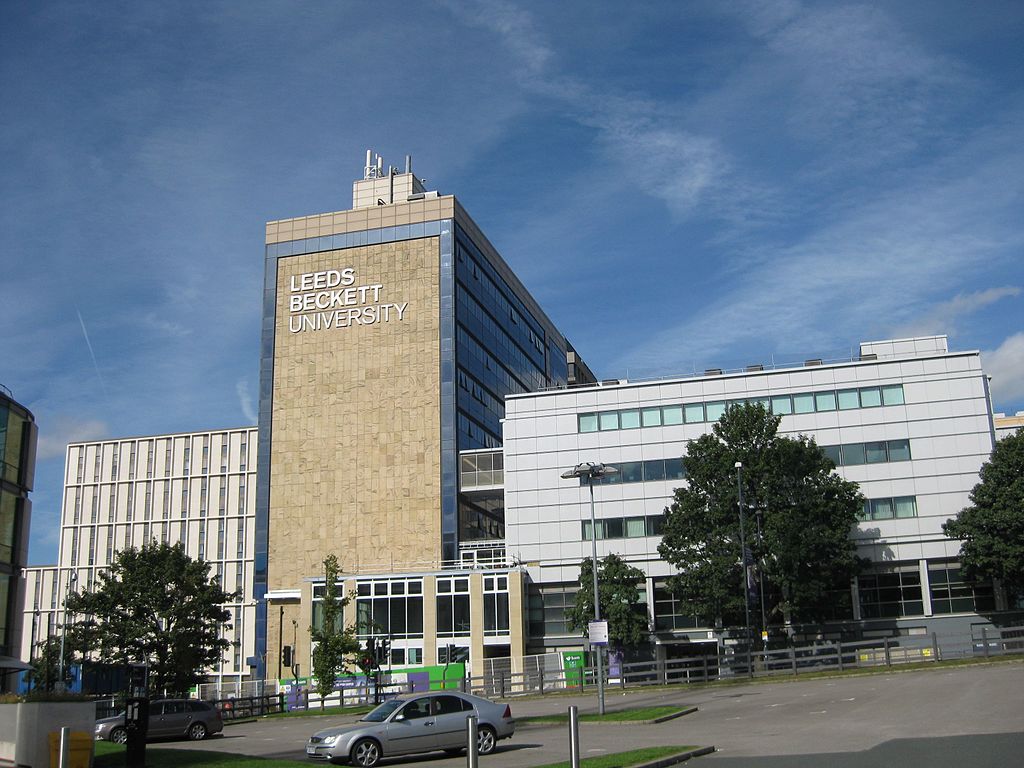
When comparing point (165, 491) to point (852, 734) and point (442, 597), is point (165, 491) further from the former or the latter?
point (852, 734)

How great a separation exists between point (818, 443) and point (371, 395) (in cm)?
3225

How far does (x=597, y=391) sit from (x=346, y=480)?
1965cm

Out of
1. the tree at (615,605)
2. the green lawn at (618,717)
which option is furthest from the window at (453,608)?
the green lawn at (618,717)

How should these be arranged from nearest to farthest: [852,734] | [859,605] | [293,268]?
1. [852,734]
2. [859,605]
3. [293,268]

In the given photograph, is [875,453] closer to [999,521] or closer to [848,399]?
[848,399]

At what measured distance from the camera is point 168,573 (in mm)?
58062

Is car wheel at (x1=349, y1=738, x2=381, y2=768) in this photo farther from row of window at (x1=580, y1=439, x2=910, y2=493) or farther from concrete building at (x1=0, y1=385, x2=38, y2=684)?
row of window at (x1=580, y1=439, x2=910, y2=493)

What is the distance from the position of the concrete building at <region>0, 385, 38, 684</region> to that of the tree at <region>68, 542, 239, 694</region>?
1235 centimetres

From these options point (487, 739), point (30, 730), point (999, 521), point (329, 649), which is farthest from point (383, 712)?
point (999, 521)

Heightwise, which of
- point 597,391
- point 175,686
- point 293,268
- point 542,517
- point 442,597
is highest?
point 293,268

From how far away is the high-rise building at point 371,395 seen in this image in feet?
247

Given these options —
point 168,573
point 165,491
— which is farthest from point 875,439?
point 165,491

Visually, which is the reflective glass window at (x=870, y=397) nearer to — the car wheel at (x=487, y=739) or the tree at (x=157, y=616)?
the tree at (x=157, y=616)

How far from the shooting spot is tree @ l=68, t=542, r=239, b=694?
56.5 metres
